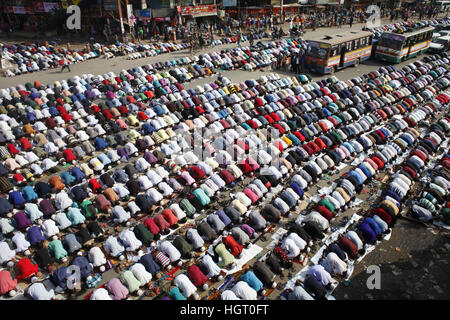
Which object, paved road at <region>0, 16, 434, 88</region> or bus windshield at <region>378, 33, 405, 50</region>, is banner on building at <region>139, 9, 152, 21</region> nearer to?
paved road at <region>0, 16, 434, 88</region>

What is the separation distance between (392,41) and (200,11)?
22.6 meters

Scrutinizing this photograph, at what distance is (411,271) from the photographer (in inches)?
413

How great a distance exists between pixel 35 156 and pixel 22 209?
328cm

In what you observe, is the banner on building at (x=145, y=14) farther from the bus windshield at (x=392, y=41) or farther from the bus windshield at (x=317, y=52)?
the bus windshield at (x=392, y=41)

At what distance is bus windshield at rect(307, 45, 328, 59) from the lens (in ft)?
85.6

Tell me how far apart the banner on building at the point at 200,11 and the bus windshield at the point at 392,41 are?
21142mm

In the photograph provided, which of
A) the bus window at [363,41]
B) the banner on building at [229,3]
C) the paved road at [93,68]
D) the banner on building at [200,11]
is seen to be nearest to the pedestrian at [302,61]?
the paved road at [93,68]

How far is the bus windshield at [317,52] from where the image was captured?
85.6 feet

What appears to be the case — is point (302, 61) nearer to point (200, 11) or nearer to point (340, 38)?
point (340, 38)

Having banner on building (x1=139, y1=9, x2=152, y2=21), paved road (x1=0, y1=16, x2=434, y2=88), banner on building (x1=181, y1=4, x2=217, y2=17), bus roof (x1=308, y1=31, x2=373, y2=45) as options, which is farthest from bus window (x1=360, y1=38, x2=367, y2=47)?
banner on building (x1=139, y1=9, x2=152, y2=21)

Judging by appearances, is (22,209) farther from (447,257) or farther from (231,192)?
(447,257)

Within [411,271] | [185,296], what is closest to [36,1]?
[185,296]

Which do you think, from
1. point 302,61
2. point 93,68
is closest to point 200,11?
point 93,68
